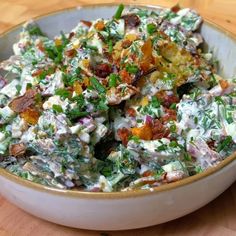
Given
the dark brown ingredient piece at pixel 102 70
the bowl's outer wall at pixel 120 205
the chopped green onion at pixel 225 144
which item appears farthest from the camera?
the dark brown ingredient piece at pixel 102 70

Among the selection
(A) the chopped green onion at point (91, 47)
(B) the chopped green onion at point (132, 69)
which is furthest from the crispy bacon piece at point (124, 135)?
(A) the chopped green onion at point (91, 47)

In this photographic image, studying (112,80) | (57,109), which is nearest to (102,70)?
(112,80)

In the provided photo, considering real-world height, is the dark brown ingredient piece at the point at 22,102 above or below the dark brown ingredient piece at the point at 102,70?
below

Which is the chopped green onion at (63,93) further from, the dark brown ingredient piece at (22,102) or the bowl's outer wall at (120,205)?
the bowl's outer wall at (120,205)

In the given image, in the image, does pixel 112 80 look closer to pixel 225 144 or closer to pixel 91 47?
pixel 91 47

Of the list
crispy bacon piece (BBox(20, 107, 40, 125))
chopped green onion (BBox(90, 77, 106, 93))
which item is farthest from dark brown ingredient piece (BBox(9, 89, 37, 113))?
chopped green onion (BBox(90, 77, 106, 93))

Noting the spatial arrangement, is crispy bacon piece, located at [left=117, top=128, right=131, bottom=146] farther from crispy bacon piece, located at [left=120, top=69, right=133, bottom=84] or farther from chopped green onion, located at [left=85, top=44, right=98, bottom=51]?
chopped green onion, located at [left=85, top=44, right=98, bottom=51]
